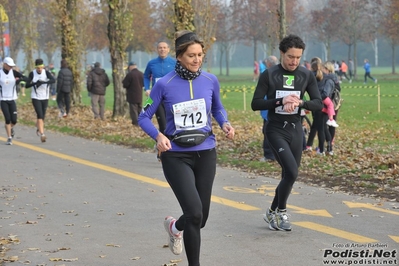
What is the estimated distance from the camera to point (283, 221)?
26.9 ft

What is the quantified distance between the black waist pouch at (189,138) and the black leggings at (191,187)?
0.08 metres

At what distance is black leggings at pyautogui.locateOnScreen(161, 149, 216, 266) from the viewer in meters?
6.19

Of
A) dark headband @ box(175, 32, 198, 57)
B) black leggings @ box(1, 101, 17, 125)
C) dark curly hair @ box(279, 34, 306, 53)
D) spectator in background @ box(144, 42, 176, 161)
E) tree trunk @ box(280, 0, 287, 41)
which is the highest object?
tree trunk @ box(280, 0, 287, 41)

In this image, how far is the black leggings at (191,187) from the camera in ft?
20.3

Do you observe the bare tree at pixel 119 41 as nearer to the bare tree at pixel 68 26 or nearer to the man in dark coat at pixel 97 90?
the man in dark coat at pixel 97 90

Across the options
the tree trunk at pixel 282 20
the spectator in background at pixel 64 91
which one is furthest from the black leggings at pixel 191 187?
the spectator in background at pixel 64 91

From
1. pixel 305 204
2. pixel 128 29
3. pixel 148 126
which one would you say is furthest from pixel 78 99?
pixel 148 126

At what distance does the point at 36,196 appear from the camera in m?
11.0

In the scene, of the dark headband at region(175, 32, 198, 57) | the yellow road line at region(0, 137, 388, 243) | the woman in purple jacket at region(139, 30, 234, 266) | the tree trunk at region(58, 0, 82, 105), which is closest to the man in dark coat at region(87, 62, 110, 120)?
the tree trunk at region(58, 0, 82, 105)

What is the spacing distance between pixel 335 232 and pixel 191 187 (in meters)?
2.30

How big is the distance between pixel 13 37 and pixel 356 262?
62.1 meters

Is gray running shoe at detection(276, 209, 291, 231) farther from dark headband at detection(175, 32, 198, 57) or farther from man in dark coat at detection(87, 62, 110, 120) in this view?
man in dark coat at detection(87, 62, 110, 120)

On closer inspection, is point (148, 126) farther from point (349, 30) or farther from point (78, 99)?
point (349, 30)

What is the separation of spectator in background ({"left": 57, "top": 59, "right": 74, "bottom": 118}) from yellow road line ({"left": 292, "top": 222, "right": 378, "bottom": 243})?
19.7 meters
